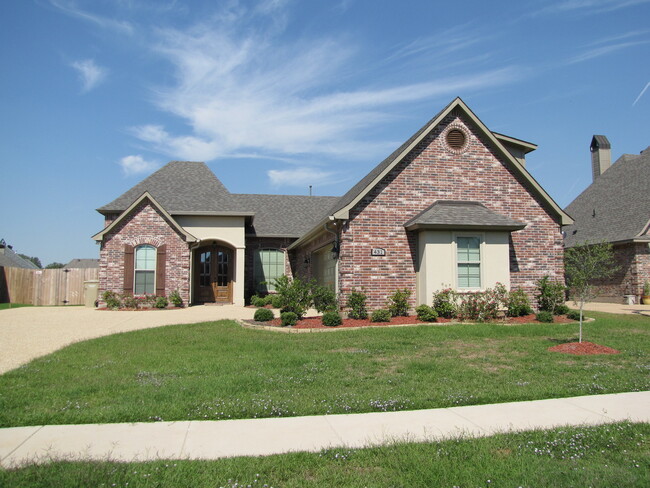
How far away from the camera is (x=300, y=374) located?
7.59 metres

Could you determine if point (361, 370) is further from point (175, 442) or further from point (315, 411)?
point (175, 442)

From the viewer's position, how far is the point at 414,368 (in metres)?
7.98

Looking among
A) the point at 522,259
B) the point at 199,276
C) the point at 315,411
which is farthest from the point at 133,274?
the point at 315,411

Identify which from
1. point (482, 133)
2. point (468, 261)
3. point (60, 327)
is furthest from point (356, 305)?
point (60, 327)

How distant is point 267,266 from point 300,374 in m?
18.9

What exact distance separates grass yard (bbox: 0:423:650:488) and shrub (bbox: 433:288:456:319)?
9667 millimetres

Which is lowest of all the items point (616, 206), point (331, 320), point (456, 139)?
point (331, 320)

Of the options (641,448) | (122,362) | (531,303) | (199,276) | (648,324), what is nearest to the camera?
(641,448)

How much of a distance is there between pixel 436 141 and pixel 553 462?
13.3 meters

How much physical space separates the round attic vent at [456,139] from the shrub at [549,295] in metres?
5.18

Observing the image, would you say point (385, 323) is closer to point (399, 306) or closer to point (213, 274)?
point (399, 306)

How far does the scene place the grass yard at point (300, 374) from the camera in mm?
5875

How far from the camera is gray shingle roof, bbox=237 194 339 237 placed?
86.7 ft

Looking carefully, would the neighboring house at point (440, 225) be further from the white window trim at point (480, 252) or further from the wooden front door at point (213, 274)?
the wooden front door at point (213, 274)
